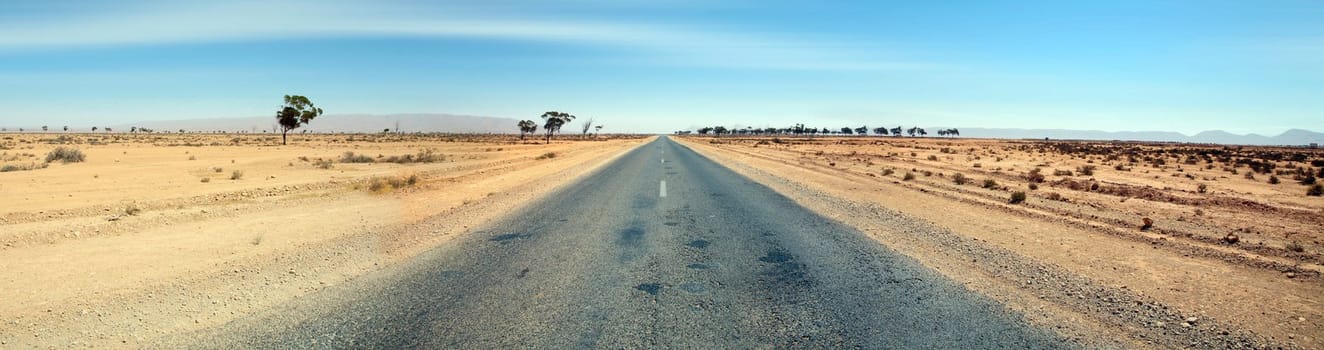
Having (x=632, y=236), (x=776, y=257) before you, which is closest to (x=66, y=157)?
(x=632, y=236)

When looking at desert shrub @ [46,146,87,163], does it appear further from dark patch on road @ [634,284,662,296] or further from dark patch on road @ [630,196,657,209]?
dark patch on road @ [634,284,662,296]

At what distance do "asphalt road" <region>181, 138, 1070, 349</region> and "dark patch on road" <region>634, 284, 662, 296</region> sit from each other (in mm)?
18

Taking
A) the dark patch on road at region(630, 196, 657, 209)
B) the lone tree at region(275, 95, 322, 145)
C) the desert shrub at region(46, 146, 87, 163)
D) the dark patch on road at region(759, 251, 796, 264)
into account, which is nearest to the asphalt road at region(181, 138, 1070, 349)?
the dark patch on road at region(759, 251, 796, 264)

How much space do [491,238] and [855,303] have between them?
200 inches

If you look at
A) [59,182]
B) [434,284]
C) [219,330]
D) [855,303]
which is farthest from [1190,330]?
[59,182]

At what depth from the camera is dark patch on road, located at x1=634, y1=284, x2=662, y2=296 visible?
5449 mm

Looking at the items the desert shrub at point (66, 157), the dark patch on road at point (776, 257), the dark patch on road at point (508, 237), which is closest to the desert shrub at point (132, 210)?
the dark patch on road at point (508, 237)

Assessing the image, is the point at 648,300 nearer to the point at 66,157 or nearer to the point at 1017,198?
the point at 1017,198

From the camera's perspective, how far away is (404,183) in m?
17.8

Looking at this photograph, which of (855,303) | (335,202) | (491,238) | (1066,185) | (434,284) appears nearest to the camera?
(855,303)

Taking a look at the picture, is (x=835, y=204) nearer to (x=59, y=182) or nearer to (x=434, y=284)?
(x=434, y=284)

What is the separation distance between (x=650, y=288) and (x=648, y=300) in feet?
1.30

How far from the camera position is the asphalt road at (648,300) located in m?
4.30

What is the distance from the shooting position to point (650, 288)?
5586 millimetres
